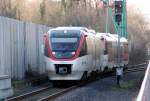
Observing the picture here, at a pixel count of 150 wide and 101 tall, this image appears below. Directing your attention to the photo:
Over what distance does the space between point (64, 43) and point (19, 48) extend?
317 centimetres

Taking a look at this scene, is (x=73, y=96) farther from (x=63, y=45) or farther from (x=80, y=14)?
(x=80, y=14)

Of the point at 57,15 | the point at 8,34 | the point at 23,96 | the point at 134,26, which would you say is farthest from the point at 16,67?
the point at 134,26

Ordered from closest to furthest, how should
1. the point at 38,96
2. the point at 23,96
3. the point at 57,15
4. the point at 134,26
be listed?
the point at 23,96 < the point at 38,96 < the point at 57,15 < the point at 134,26

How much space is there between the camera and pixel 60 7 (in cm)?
6550

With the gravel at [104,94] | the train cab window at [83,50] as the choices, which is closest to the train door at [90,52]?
the train cab window at [83,50]

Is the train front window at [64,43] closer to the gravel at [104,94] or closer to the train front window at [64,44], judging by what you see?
the train front window at [64,44]

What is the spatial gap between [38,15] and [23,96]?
46394 millimetres

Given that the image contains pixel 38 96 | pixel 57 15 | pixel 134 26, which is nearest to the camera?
pixel 38 96

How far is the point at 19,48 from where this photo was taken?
26281mm

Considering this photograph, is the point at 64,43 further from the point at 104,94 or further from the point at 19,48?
the point at 104,94

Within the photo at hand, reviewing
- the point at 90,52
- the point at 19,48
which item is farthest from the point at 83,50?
the point at 19,48

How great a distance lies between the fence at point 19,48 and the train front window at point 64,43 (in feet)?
7.14

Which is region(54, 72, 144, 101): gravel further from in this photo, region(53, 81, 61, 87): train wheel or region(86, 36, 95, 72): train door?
region(86, 36, 95, 72): train door

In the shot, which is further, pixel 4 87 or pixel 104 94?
pixel 104 94
